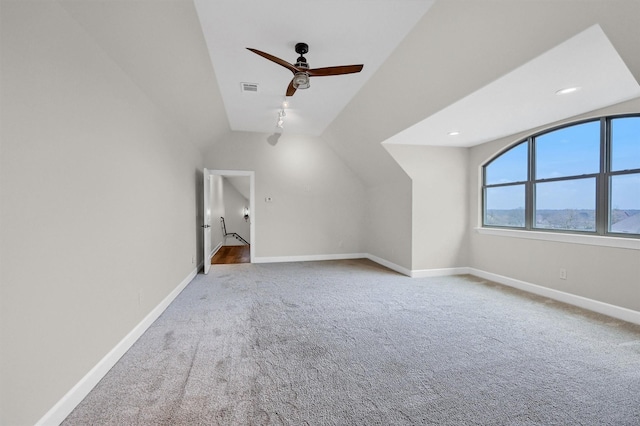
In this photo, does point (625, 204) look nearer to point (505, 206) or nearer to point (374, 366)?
point (505, 206)

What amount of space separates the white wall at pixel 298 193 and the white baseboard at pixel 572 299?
310 centimetres

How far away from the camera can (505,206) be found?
457 centimetres

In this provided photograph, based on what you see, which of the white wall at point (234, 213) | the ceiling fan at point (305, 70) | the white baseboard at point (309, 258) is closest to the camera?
the ceiling fan at point (305, 70)

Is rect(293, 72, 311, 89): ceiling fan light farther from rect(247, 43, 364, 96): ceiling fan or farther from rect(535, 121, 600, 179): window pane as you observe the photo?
rect(535, 121, 600, 179): window pane

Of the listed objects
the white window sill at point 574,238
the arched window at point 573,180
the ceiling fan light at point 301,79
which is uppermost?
the ceiling fan light at point 301,79

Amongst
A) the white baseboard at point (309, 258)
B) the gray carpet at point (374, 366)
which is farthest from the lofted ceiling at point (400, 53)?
the white baseboard at point (309, 258)

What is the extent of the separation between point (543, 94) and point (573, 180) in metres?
1.51

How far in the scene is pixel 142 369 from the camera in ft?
6.86

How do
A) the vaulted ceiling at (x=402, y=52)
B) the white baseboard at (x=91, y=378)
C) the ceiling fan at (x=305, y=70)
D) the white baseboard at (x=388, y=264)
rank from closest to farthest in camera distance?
the white baseboard at (x=91, y=378), the vaulted ceiling at (x=402, y=52), the ceiling fan at (x=305, y=70), the white baseboard at (x=388, y=264)

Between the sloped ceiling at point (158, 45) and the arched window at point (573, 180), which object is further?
the arched window at point (573, 180)

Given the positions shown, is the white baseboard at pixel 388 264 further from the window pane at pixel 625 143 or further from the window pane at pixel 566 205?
the window pane at pixel 625 143

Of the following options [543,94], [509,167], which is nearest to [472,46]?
[543,94]

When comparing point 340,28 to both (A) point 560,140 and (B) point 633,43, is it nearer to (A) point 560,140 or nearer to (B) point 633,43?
(B) point 633,43

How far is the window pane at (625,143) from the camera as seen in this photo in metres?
2.99
